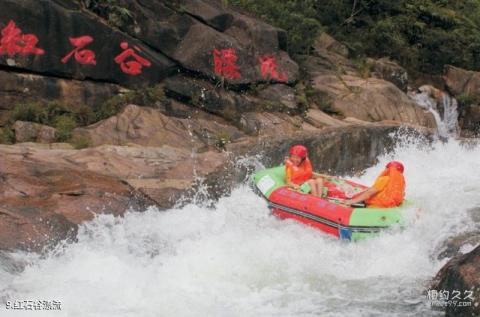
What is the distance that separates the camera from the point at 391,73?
58.5ft

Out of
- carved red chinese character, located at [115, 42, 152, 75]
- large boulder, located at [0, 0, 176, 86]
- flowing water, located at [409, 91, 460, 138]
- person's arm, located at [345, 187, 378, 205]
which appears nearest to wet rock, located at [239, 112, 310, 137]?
large boulder, located at [0, 0, 176, 86]

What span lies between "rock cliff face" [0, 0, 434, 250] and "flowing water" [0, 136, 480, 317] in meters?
0.61

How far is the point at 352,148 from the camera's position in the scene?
1350 cm

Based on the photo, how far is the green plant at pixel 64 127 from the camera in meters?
11.3

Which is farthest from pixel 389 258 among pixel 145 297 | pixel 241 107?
pixel 241 107

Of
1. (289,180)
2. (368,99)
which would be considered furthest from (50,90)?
(368,99)

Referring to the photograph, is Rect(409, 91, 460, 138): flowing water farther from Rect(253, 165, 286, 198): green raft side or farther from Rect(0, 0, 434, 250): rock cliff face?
Rect(253, 165, 286, 198): green raft side

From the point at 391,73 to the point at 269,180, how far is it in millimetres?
9139

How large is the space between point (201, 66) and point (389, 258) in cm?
747

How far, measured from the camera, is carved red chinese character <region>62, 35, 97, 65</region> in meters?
12.6

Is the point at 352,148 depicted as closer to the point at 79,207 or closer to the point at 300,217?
the point at 300,217

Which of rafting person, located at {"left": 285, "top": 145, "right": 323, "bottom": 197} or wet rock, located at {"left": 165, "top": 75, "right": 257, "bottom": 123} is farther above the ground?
wet rock, located at {"left": 165, "top": 75, "right": 257, "bottom": 123}

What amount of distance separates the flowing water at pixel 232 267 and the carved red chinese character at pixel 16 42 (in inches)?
201

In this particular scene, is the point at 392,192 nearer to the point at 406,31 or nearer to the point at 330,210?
the point at 330,210
